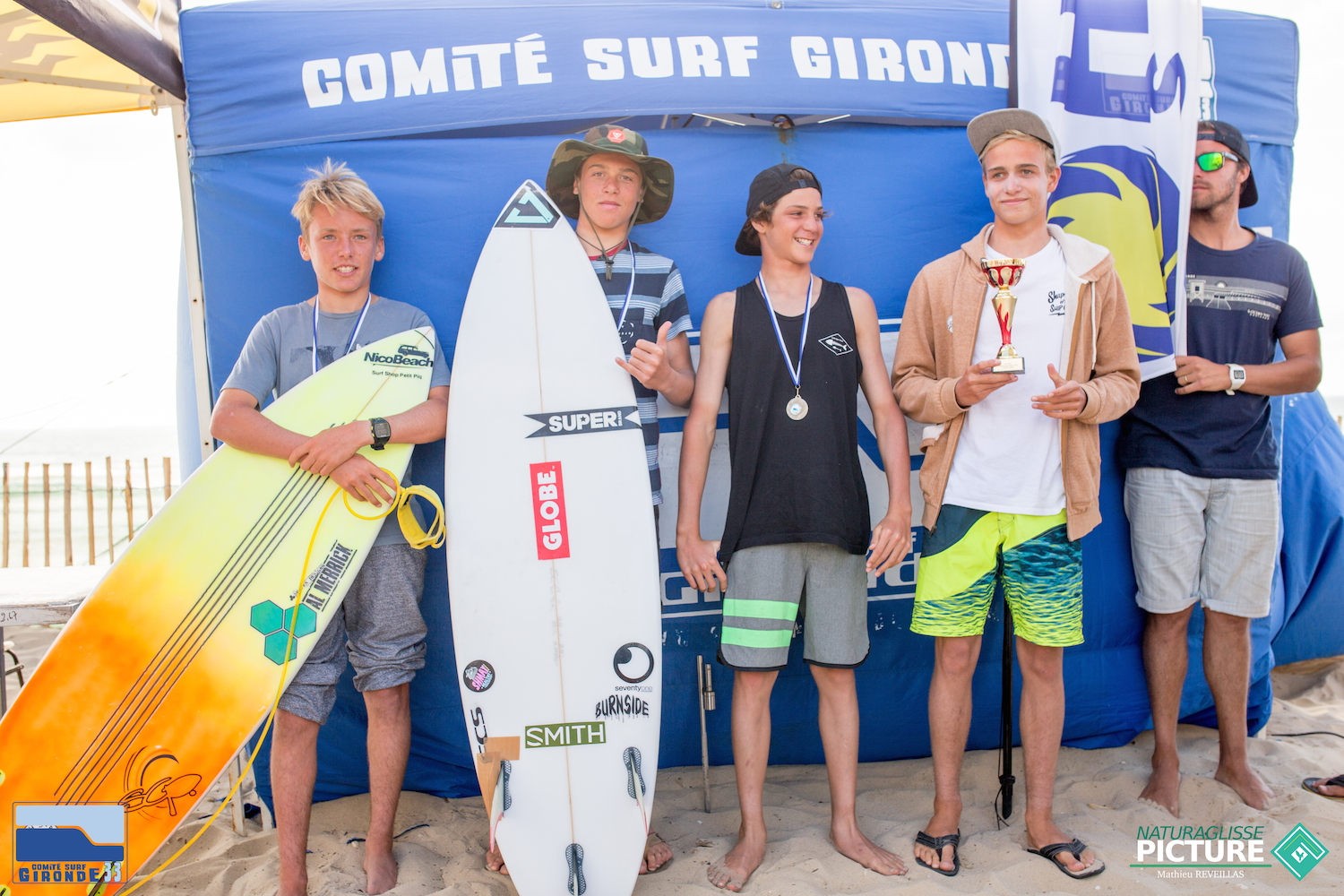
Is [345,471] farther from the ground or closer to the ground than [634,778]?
farther from the ground

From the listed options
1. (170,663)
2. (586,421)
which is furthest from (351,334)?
(170,663)

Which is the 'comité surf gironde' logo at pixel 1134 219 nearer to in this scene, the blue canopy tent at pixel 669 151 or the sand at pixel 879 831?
the blue canopy tent at pixel 669 151

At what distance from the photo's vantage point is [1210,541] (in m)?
2.26

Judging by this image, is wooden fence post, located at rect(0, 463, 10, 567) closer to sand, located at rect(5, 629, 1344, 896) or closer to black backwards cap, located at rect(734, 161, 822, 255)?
sand, located at rect(5, 629, 1344, 896)

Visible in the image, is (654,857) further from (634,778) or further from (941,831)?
(941,831)

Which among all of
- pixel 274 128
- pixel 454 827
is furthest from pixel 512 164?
pixel 454 827

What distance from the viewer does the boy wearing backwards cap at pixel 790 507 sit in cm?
195

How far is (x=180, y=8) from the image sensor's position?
7.59ft

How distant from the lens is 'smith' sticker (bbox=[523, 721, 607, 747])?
199 cm

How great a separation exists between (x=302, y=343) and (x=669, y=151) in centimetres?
124

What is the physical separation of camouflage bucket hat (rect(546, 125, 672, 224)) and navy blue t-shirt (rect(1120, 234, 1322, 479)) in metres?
1.54

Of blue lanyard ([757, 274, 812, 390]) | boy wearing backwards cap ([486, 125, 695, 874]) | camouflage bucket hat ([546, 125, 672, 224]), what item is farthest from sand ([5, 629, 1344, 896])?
camouflage bucket hat ([546, 125, 672, 224])

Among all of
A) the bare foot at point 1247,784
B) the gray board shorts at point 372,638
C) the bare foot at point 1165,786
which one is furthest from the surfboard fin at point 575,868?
the bare foot at point 1247,784

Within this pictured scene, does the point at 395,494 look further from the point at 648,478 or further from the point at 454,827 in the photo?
the point at 454,827
